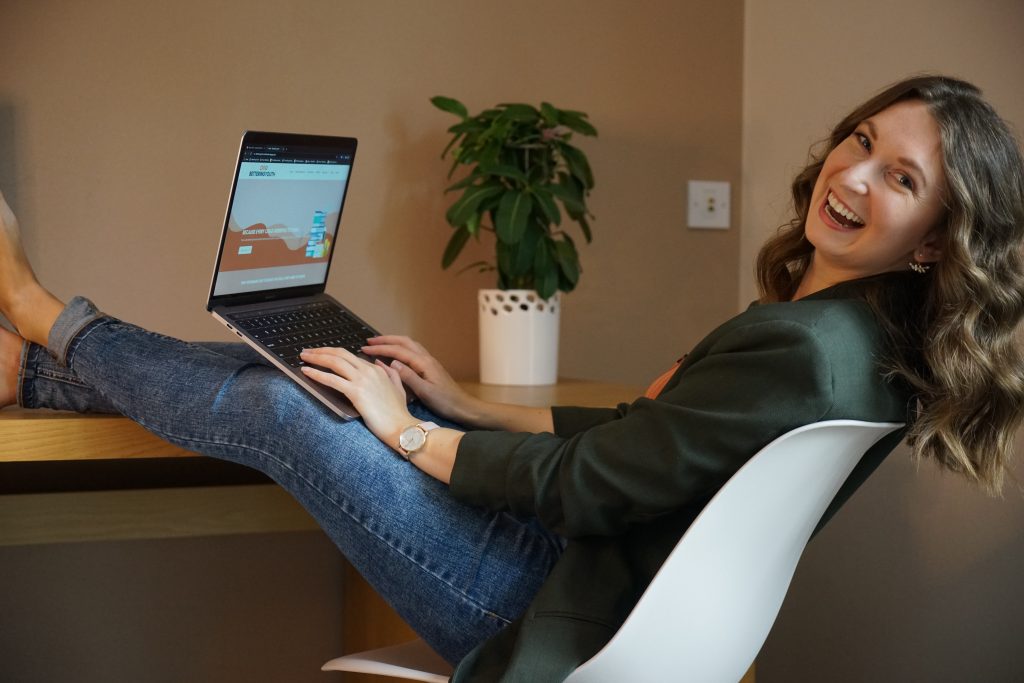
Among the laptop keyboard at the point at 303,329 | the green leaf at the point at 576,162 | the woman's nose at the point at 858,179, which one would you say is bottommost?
the laptop keyboard at the point at 303,329

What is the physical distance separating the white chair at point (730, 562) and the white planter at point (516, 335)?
2.96 ft

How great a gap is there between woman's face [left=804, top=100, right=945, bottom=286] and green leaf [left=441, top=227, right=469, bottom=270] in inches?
33.4

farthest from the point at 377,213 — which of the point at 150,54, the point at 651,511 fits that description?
the point at 651,511

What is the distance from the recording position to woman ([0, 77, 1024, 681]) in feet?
3.17

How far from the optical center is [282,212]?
1.34 meters

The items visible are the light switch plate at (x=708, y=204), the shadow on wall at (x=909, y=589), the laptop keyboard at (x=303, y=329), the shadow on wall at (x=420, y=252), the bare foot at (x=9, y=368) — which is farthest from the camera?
the light switch plate at (x=708, y=204)

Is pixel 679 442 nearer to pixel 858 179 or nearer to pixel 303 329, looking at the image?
pixel 858 179

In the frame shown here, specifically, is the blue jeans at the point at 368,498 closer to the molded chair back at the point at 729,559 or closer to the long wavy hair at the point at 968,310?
the molded chair back at the point at 729,559

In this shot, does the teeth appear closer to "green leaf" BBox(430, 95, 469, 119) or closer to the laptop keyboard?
the laptop keyboard

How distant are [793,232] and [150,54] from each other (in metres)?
1.13

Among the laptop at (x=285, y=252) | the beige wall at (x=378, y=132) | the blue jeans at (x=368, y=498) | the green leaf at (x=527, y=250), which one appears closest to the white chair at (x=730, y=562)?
the blue jeans at (x=368, y=498)

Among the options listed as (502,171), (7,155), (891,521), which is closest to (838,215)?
(502,171)

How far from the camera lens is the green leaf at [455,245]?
1.91 metres

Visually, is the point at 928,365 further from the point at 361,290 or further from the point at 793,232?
the point at 361,290
